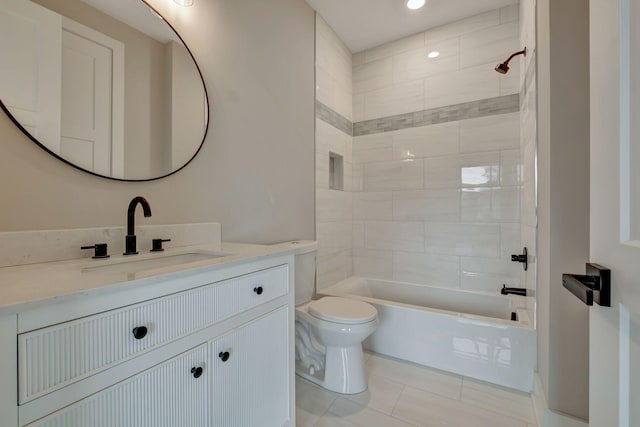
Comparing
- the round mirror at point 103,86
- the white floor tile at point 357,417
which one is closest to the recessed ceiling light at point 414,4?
the round mirror at point 103,86

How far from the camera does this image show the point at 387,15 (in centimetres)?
242

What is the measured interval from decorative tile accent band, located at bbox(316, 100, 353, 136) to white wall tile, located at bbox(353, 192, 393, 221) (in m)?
0.69

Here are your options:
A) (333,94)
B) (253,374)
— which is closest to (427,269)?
(333,94)

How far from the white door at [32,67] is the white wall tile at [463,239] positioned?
260cm

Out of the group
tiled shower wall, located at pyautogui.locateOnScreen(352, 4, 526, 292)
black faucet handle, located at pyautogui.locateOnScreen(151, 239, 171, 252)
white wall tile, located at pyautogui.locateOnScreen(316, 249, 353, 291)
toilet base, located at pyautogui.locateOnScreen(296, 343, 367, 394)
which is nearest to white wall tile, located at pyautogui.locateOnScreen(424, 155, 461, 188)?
tiled shower wall, located at pyautogui.locateOnScreen(352, 4, 526, 292)

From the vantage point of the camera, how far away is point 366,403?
5.16 feet

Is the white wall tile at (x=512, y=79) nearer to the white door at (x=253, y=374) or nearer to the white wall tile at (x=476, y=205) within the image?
the white wall tile at (x=476, y=205)

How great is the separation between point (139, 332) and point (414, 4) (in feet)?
9.14

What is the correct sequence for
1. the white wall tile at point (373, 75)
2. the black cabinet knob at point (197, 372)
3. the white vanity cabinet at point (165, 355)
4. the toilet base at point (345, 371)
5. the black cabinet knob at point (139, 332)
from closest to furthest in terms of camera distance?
the white vanity cabinet at point (165, 355) → the black cabinet knob at point (139, 332) → the black cabinet knob at point (197, 372) → the toilet base at point (345, 371) → the white wall tile at point (373, 75)

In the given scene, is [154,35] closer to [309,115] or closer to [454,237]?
[309,115]

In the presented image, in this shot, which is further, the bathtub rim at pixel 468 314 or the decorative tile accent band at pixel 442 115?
the decorative tile accent band at pixel 442 115

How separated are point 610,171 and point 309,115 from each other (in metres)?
2.10

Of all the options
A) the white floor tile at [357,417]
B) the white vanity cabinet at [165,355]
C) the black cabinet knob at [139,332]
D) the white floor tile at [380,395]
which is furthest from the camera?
the white floor tile at [380,395]

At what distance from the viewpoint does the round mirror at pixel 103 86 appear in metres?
0.96
